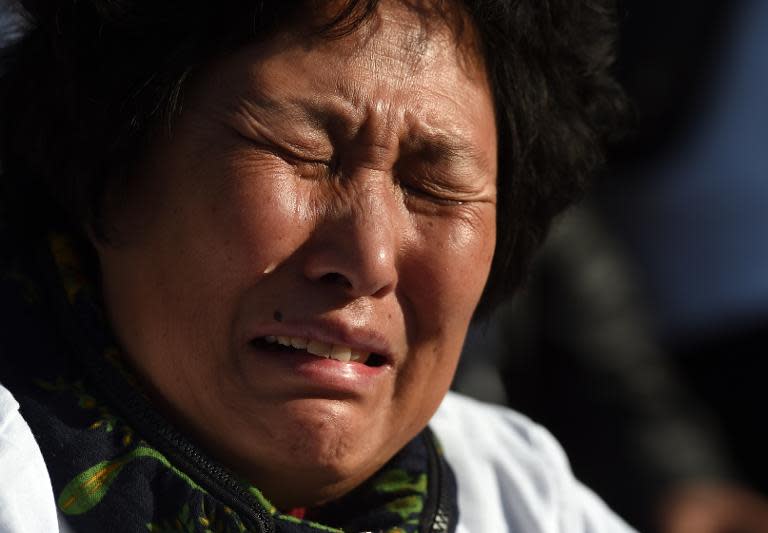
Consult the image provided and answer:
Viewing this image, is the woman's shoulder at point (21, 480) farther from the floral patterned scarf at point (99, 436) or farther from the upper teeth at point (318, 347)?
the upper teeth at point (318, 347)

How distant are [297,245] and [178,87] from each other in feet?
1.04

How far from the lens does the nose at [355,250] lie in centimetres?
187

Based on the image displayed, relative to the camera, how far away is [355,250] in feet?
6.14

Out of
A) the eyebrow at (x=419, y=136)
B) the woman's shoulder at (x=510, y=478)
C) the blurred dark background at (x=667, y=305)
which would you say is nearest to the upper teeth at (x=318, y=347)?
the eyebrow at (x=419, y=136)

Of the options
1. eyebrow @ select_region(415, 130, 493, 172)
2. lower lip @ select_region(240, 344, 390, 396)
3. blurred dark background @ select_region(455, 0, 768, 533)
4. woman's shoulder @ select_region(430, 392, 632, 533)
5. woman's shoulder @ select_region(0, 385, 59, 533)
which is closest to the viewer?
woman's shoulder @ select_region(0, 385, 59, 533)

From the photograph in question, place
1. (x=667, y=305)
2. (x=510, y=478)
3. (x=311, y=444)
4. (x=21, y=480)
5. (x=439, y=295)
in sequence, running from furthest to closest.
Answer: (x=667, y=305) → (x=510, y=478) → (x=439, y=295) → (x=311, y=444) → (x=21, y=480)

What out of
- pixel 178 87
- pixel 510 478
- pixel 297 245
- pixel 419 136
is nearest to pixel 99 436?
pixel 297 245

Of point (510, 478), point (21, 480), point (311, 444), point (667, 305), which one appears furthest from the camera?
point (667, 305)

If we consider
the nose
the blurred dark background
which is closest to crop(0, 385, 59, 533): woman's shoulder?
the nose

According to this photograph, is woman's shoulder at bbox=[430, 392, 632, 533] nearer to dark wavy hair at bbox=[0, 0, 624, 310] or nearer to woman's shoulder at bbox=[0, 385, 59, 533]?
dark wavy hair at bbox=[0, 0, 624, 310]

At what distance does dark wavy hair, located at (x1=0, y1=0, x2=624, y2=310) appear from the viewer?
1943 millimetres

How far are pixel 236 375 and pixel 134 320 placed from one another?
21cm

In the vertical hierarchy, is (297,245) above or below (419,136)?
below

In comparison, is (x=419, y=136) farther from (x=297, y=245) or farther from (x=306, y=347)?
(x=306, y=347)
